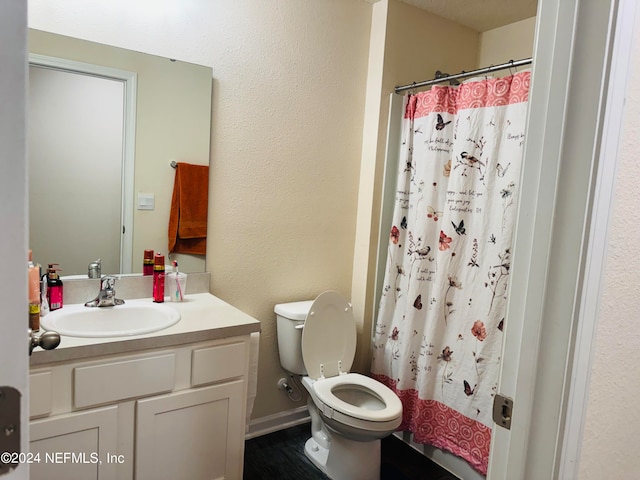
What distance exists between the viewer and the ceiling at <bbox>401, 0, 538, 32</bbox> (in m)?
2.40

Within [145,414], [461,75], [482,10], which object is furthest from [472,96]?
[145,414]

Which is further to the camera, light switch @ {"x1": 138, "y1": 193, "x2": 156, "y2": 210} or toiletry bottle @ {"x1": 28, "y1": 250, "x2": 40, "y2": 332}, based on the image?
light switch @ {"x1": 138, "y1": 193, "x2": 156, "y2": 210}

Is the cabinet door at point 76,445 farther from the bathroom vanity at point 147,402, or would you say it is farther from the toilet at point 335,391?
the toilet at point 335,391

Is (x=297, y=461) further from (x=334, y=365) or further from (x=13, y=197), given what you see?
(x=13, y=197)

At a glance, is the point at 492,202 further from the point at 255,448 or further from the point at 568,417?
the point at 255,448

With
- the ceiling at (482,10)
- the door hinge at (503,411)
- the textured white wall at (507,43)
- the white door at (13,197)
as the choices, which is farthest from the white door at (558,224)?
the textured white wall at (507,43)

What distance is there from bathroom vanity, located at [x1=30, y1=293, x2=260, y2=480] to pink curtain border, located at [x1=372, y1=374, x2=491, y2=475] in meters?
1.02

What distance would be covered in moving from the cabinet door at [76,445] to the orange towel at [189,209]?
0.83m

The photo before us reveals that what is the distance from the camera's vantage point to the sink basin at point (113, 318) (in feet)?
5.41

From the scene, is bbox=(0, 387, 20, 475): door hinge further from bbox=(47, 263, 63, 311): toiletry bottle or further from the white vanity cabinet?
bbox=(47, 263, 63, 311): toiletry bottle

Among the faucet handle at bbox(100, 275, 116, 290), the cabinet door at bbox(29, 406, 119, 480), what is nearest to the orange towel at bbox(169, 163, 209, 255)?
the faucet handle at bbox(100, 275, 116, 290)

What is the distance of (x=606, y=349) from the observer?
830 mm

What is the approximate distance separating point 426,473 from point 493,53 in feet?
8.23

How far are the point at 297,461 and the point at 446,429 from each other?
784 millimetres
